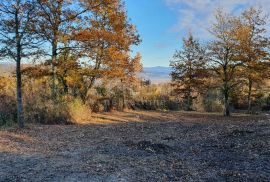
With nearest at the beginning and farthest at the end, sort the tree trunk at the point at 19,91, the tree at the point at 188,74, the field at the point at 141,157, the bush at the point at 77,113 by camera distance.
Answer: the field at the point at 141,157 → the tree trunk at the point at 19,91 → the bush at the point at 77,113 → the tree at the point at 188,74

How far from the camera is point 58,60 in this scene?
15.9 meters

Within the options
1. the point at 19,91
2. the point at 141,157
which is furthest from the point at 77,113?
the point at 141,157

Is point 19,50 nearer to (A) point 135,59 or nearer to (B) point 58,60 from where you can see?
(B) point 58,60

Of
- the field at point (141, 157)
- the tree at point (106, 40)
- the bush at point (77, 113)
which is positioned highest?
the tree at point (106, 40)

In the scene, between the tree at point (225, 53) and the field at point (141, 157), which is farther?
the tree at point (225, 53)

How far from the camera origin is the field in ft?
17.8

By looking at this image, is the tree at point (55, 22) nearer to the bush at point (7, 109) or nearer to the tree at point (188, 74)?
the bush at point (7, 109)

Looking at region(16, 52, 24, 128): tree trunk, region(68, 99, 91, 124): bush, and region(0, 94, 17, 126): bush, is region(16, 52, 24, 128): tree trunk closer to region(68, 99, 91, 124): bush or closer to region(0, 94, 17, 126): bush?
region(0, 94, 17, 126): bush

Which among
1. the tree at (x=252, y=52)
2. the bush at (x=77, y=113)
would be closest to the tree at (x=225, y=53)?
the tree at (x=252, y=52)

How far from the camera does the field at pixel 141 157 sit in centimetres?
542

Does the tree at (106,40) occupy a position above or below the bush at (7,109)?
above

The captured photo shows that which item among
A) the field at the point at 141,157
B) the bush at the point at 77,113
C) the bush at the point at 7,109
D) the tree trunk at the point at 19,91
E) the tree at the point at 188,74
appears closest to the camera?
the field at the point at 141,157

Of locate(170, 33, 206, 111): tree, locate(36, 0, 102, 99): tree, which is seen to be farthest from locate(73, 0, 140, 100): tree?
locate(170, 33, 206, 111): tree

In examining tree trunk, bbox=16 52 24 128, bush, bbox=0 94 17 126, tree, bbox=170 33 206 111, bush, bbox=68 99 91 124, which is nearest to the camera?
tree trunk, bbox=16 52 24 128
